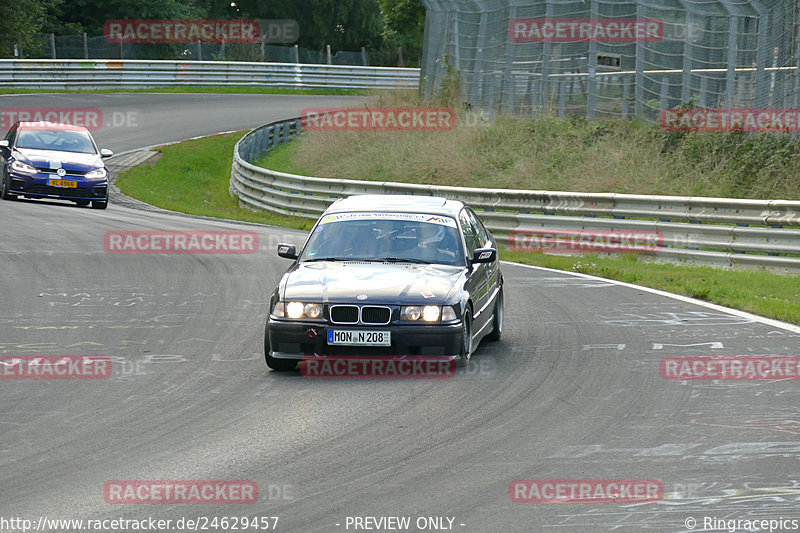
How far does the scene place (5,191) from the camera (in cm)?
2403

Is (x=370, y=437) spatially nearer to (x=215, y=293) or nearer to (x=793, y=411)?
(x=793, y=411)

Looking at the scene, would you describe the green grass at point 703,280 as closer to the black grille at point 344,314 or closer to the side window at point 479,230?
the side window at point 479,230

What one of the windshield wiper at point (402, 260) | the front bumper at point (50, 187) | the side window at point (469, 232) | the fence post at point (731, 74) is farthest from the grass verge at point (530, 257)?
the fence post at point (731, 74)

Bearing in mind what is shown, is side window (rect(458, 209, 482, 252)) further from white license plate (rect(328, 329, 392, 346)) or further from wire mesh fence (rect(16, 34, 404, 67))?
wire mesh fence (rect(16, 34, 404, 67))

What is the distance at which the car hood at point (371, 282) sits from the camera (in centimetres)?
958

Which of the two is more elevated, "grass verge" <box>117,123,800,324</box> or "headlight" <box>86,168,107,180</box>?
"headlight" <box>86,168,107,180</box>

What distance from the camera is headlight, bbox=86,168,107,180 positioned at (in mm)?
23781

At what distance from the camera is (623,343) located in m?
11.1

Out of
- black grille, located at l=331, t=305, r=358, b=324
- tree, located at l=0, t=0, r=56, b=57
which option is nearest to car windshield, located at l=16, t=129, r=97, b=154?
black grille, located at l=331, t=305, r=358, b=324

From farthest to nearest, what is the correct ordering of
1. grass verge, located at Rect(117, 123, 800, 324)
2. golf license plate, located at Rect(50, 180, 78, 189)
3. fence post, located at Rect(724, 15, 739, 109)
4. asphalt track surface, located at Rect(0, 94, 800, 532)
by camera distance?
fence post, located at Rect(724, 15, 739, 109) → golf license plate, located at Rect(50, 180, 78, 189) → grass verge, located at Rect(117, 123, 800, 324) → asphalt track surface, located at Rect(0, 94, 800, 532)

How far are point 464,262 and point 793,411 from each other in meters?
3.39

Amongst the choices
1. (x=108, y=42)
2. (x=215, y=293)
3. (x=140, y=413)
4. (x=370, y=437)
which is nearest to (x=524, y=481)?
(x=370, y=437)

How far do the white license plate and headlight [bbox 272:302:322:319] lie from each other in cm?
22

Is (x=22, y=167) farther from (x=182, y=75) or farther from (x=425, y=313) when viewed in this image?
(x=182, y=75)
